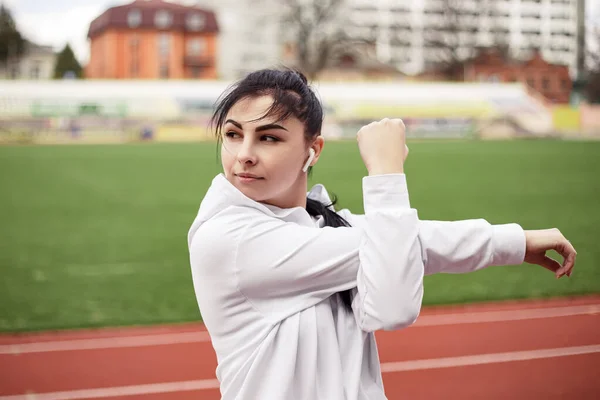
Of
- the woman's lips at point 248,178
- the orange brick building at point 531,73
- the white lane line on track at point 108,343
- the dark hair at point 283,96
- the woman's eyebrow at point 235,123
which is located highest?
the orange brick building at point 531,73

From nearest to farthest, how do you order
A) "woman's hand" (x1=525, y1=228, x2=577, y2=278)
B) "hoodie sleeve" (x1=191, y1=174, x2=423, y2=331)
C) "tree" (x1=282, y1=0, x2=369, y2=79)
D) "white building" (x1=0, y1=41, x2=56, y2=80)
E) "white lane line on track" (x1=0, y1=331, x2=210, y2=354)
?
"hoodie sleeve" (x1=191, y1=174, x2=423, y2=331), "woman's hand" (x1=525, y1=228, x2=577, y2=278), "white lane line on track" (x1=0, y1=331, x2=210, y2=354), "tree" (x1=282, y1=0, x2=369, y2=79), "white building" (x1=0, y1=41, x2=56, y2=80)

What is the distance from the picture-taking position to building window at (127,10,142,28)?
75250 mm

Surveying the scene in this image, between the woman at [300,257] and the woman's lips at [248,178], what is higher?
the woman's lips at [248,178]

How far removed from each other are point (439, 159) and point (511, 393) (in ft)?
75.3

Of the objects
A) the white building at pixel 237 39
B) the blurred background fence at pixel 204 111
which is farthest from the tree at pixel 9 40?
the blurred background fence at pixel 204 111

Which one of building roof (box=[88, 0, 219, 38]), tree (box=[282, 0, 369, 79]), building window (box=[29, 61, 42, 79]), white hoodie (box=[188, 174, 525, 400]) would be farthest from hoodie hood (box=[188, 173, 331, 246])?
building window (box=[29, 61, 42, 79])

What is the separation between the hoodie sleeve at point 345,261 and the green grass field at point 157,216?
4.98 metres

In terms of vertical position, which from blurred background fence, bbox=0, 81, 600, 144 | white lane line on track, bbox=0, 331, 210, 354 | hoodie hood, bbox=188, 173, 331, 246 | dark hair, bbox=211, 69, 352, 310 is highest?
blurred background fence, bbox=0, 81, 600, 144

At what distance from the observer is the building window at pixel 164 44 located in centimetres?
7638

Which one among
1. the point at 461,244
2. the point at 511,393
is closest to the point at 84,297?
the point at 511,393

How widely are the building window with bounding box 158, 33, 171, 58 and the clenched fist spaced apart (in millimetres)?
77441

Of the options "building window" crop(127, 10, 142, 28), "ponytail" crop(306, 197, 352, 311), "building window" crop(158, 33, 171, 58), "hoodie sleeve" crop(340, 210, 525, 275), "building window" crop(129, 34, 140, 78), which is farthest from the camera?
"building window" crop(158, 33, 171, 58)

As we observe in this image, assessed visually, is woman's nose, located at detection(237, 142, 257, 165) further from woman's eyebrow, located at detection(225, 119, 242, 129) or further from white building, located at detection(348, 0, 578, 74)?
white building, located at detection(348, 0, 578, 74)

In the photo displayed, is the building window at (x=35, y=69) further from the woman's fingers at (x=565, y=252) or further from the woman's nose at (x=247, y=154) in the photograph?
the woman's fingers at (x=565, y=252)
